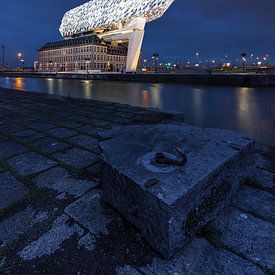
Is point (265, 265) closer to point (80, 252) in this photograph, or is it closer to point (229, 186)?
point (229, 186)

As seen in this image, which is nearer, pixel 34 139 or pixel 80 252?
pixel 80 252

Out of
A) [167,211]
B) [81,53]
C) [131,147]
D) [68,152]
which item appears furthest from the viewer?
[81,53]

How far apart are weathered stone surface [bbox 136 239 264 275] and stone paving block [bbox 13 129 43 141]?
3.22 m

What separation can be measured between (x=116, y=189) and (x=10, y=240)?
2.75 feet

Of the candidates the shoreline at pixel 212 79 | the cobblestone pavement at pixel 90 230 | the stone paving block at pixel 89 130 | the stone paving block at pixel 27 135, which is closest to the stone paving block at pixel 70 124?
the stone paving block at pixel 89 130

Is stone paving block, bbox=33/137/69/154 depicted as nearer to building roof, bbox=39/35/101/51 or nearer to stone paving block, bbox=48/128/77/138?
stone paving block, bbox=48/128/77/138

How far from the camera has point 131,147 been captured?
6.56 feet

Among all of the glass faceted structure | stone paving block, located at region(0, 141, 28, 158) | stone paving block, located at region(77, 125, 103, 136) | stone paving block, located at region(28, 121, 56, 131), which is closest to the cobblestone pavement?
stone paving block, located at region(0, 141, 28, 158)

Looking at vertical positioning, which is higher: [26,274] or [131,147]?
[131,147]

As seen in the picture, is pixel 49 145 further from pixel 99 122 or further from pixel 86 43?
pixel 86 43

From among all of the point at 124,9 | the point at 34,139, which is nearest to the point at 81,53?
the point at 124,9

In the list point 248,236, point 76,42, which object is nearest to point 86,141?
point 248,236

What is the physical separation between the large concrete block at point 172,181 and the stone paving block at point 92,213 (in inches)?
4.4

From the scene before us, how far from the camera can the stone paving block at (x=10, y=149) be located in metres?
3.05
